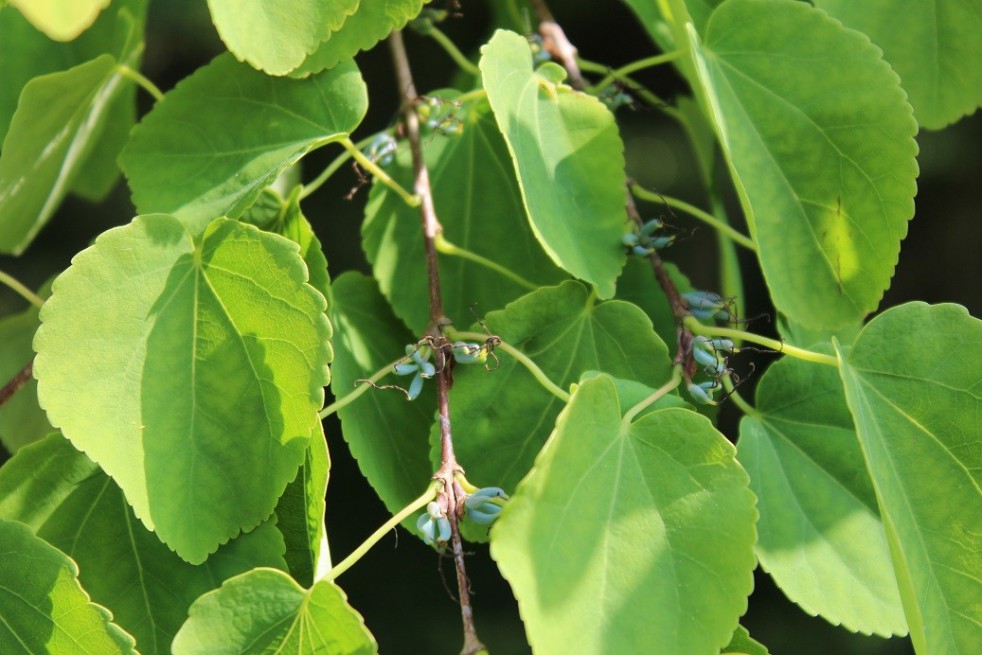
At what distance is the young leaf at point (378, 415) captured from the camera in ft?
2.19

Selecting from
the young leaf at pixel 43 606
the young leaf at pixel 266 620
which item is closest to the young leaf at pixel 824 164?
the young leaf at pixel 266 620

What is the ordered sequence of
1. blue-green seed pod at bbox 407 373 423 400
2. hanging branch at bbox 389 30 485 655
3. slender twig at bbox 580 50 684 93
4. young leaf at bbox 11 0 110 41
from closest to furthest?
young leaf at bbox 11 0 110 41, hanging branch at bbox 389 30 485 655, blue-green seed pod at bbox 407 373 423 400, slender twig at bbox 580 50 684 93

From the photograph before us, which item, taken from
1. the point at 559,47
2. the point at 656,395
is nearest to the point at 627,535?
the point at 656,395

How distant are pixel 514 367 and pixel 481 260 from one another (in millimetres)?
86

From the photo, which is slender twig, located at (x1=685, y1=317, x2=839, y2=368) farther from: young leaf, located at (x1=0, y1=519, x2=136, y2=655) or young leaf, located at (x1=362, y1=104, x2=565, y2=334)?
young leaf, located at (x1=0, y1=519, x2=136, y2=655)

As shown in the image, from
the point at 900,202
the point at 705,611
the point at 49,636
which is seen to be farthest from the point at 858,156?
the point at 49,636

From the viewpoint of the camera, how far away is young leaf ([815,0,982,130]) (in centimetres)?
76

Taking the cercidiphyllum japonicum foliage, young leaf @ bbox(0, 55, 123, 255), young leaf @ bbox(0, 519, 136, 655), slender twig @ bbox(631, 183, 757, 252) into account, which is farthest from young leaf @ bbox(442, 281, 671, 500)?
young leaf @ bbox(0, 55, 123, 255)

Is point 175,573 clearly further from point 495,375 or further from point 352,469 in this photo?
point 352,469

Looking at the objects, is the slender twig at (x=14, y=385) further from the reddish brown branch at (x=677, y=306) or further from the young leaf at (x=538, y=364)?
the reddish brown branch at (x=677, y=306)

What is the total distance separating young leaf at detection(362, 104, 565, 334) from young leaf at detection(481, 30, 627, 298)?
7cm

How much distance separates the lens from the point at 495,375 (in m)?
0.65

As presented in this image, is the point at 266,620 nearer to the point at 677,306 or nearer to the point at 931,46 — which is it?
the point at 677,306

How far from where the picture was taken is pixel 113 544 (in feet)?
2.07
